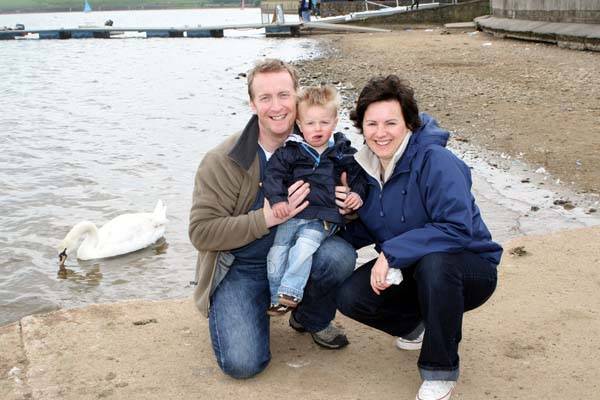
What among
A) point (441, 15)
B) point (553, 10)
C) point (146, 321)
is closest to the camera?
point (146, 321)

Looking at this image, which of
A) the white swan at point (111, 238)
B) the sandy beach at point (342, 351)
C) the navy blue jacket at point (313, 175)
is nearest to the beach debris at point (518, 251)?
the sandy beach at point (342, 351)

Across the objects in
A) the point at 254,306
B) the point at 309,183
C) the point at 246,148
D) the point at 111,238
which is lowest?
the point at 111,238

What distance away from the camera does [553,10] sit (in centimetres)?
2248

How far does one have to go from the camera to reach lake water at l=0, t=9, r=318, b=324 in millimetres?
6328

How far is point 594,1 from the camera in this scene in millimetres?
19281

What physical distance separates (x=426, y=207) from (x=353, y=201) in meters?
Result: 0.39

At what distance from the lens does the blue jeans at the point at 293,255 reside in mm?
3621

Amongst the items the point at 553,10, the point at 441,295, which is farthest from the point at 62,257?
the point at 553,10

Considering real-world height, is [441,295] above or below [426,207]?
below

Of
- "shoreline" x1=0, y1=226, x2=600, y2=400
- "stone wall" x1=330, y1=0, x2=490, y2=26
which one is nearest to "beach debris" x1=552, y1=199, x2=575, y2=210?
"shoreline" x1=0, y1=226, x2=600, y2=400

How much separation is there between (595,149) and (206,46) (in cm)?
3079

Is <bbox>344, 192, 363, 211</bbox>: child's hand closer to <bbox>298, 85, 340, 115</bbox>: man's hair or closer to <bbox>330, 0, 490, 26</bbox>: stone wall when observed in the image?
<bbox>298, 85, 340, 115</bbox>: man's hair

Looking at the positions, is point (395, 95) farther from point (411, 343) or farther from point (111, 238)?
point (111, 238)

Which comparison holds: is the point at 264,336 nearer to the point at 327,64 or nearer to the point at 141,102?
the point at 141,102
